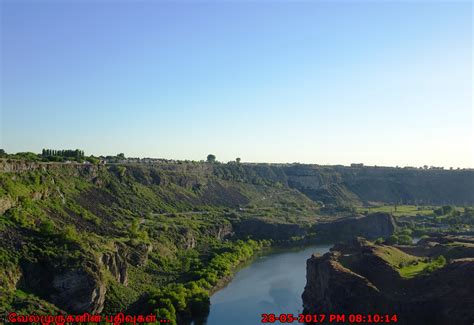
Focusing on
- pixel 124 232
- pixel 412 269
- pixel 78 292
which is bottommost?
pixel 78 292

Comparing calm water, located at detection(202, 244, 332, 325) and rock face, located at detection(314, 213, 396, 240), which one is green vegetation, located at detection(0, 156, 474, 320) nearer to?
calm water, located at detection(202, 244, 332, 325)

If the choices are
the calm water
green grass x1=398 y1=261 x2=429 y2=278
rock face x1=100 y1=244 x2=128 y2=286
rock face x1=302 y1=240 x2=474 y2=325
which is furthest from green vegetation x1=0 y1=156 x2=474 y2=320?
rock face x1=302 y1=240 x2=474 y2=325

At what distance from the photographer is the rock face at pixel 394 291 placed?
57188mm

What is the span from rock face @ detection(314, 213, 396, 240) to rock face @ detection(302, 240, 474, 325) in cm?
8952

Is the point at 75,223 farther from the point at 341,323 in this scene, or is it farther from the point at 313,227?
the point at 313,227

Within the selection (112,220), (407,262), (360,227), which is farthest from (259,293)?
(360,227)

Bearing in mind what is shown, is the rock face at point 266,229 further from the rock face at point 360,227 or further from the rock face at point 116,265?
the rock face at point 116,265

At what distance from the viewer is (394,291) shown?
62.5m

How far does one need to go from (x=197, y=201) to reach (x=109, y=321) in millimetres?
104238

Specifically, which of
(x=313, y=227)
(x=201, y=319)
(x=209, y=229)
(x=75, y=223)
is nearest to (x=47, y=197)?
(x=75, y=223)

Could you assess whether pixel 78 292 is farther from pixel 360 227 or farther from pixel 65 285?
pixel 360 227

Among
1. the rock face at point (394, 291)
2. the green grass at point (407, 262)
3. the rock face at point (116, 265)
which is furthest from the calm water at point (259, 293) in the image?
the green grass at point (407, 262)

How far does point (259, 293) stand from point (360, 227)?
275 feet

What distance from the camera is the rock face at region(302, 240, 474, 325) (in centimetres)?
5719
